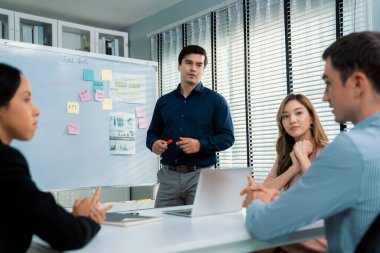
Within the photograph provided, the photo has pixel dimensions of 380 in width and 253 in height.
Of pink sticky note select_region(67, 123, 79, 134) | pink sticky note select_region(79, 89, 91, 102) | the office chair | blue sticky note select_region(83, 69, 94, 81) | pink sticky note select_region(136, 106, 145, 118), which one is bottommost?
the office chair

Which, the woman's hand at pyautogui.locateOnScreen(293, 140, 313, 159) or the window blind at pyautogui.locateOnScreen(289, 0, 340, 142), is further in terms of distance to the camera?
the window blind at pyautogui.locateOnScreen(289, 0, 340, 142)

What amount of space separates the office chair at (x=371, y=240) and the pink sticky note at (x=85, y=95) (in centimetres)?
288

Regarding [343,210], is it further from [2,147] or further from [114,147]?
[114,147]

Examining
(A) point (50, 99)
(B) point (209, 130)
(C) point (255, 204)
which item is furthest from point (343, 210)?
(A) point (50, 99)

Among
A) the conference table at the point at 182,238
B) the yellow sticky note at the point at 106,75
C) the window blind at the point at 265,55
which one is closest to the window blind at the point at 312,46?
the window blind at the point at 265,55

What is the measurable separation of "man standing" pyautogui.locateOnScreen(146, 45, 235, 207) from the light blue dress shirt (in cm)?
140

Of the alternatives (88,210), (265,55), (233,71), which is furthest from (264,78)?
(88,210)

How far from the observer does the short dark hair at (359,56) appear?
3.29 feet

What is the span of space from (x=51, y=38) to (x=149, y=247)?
381cm

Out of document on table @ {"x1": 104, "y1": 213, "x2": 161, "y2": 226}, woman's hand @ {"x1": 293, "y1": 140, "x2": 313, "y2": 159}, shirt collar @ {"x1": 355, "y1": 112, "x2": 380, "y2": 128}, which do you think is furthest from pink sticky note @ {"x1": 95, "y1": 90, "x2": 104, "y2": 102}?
shirt collar @ {"x1": 355, "y1": 112, "x2": 380, "y2": 128}

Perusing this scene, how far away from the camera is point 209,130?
103 inches

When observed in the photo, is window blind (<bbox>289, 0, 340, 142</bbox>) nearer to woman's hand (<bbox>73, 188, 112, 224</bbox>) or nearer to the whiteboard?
the whiteboard

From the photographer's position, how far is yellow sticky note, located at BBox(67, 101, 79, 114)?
3352mm

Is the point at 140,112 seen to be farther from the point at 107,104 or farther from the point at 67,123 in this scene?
the point at 67,123
